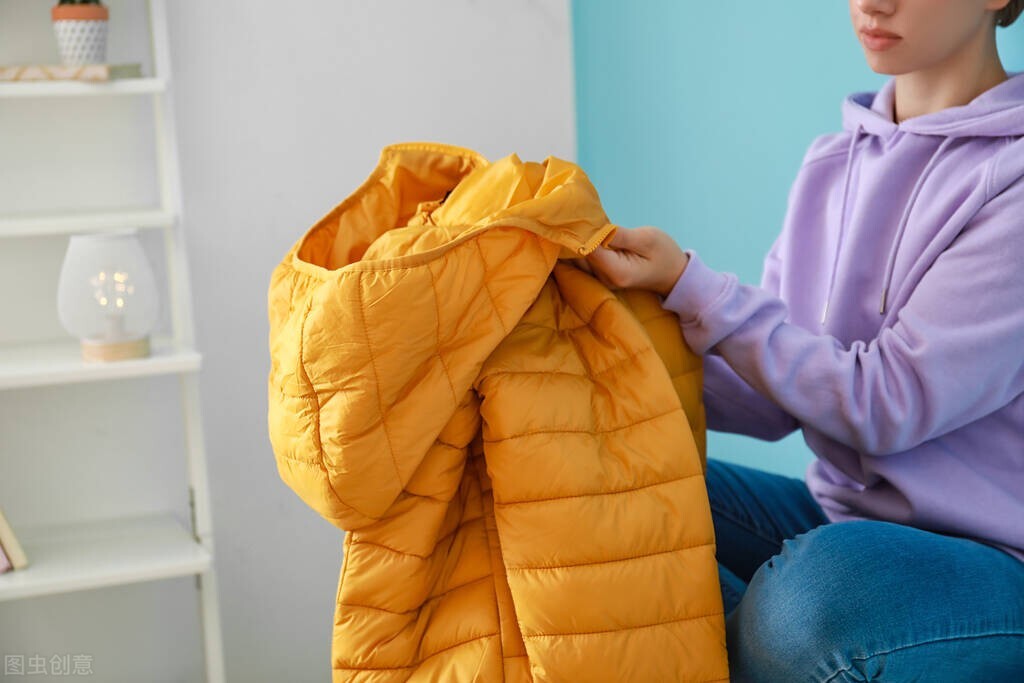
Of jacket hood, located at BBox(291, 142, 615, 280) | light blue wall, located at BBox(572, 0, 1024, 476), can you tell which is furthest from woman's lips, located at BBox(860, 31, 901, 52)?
jacket hood, located at BBox(291, 142, 615, 280)

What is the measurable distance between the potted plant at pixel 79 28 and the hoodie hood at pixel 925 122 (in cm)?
117

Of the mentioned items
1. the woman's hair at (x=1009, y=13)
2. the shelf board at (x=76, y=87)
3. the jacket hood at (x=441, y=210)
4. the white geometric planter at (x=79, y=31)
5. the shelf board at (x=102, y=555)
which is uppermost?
the white geometric planter at (x=79, y=31)

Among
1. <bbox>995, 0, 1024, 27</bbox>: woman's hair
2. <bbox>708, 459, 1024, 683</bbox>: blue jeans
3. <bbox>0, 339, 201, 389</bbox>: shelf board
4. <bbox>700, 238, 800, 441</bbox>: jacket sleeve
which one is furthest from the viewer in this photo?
<bbox>0, 339, 201, 389</bbox>: shelf board

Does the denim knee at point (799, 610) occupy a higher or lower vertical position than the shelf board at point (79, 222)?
lower

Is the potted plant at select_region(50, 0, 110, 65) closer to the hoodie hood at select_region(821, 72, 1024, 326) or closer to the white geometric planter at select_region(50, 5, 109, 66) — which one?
the white geometric planter at select_region(50, 5, 109, 66)

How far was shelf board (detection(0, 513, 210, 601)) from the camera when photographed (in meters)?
1.77

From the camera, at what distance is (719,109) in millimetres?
1818

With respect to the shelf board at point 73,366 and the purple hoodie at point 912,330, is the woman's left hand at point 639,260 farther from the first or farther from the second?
the shelf board at point 73,366

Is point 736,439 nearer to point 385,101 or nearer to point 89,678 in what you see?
point 385,101

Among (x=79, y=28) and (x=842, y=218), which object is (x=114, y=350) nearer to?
(x=79, y=28)

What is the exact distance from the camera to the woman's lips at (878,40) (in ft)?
3.83

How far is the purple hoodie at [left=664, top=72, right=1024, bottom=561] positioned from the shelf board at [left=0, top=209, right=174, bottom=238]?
99 cm

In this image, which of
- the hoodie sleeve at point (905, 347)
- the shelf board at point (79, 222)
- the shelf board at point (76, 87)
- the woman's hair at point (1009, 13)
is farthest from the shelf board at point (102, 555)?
the woman's hair at point (1009, 13)

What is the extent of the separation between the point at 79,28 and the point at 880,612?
1.49 meters
